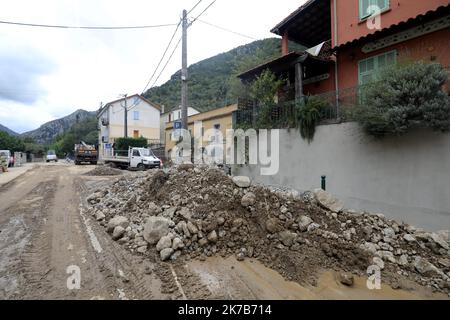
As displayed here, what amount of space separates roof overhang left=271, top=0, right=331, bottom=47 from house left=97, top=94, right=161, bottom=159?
28.3m

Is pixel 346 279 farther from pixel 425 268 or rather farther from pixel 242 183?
pixel 242 183

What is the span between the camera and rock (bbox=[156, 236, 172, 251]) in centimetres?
410

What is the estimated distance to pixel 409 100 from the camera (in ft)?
17.6

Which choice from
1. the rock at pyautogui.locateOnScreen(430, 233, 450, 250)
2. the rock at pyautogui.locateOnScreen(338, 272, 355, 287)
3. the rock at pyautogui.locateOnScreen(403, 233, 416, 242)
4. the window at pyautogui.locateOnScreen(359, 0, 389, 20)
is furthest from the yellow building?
the rock at pyautogui.locateOnScreen(338, 272, 355, 287)

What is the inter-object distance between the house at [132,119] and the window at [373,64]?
3210 centimetres

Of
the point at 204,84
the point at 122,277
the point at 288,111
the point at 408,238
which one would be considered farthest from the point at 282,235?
the point at 204,84

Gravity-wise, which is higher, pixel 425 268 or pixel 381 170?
pixel 381 170

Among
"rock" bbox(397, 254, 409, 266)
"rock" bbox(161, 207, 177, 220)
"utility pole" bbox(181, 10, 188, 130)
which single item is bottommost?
"rock" bbox(397, 254, 409, 266)

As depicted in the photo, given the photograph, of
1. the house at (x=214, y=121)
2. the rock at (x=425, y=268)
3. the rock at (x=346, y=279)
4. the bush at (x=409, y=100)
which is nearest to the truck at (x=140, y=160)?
the house at (x=214, y=121)

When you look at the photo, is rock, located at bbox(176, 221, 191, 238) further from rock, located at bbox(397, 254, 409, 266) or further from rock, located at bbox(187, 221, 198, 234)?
rock, located at bbox(397, 254, 409, 266)

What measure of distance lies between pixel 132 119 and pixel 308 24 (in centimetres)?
3080
